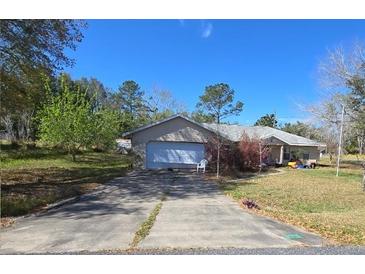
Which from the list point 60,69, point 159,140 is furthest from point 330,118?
point 60,69

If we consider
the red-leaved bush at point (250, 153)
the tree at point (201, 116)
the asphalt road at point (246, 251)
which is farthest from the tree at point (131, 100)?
the asphalt road at point (246, 251)

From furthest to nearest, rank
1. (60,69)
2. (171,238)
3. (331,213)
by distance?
(60,69) → (331,213) → (171,238)

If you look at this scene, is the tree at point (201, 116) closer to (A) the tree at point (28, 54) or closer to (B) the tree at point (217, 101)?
(B) the tree at point (217, 101)

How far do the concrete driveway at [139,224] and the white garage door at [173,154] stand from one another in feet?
40.2

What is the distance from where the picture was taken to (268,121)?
207ft

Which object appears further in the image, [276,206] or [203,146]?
[203,146]

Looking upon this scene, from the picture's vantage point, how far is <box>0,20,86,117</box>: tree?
1244cm

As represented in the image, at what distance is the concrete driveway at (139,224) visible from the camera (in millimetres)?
6328

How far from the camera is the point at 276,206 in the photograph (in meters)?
11.0

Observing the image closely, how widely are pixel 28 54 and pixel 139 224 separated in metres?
8.47

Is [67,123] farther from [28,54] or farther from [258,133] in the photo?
[258,133]
